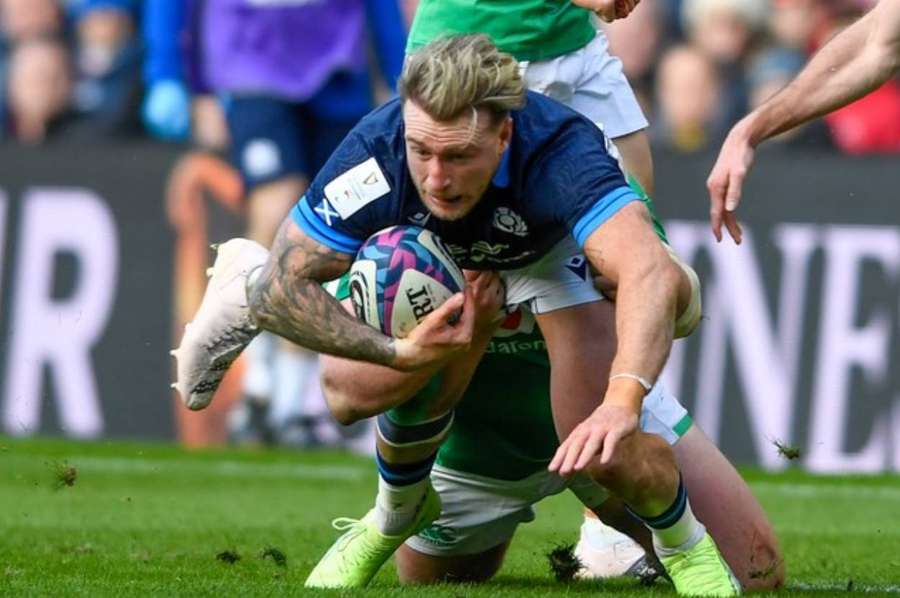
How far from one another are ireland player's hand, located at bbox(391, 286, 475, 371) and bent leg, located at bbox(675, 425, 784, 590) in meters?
1.14

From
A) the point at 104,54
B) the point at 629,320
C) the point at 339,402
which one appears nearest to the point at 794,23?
the point at 104,54

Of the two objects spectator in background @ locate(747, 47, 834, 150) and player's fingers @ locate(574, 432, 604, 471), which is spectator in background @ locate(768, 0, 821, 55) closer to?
spectator in background @ locate(747, 47, 834, 150)

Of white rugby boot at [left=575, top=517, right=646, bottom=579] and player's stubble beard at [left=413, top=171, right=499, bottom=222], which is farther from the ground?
player's stubble beard at [left=413, top=171, right=499, bottom=222]

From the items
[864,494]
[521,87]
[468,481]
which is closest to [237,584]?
[468,481]

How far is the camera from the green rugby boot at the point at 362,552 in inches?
257

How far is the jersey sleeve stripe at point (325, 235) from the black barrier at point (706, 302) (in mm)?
5577

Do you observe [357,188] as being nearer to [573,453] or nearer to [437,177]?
[437,177]

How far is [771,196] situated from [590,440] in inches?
268

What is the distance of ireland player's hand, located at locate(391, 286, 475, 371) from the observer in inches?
231

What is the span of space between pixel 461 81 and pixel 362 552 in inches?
62.1

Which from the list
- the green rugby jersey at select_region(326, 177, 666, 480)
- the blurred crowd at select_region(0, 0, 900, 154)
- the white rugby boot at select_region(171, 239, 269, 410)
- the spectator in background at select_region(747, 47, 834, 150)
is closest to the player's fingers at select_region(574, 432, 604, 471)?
the green rugby jersey at select_region(326, 177, 666, 480)

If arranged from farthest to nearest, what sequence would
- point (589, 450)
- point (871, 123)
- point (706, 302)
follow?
point (871, 123) < point (706, 302) < point (589, 450)

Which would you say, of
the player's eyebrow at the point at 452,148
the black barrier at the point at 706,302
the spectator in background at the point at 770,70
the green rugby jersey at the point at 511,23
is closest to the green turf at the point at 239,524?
the black barrier at the point at 706,302

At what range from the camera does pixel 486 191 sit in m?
6.08
